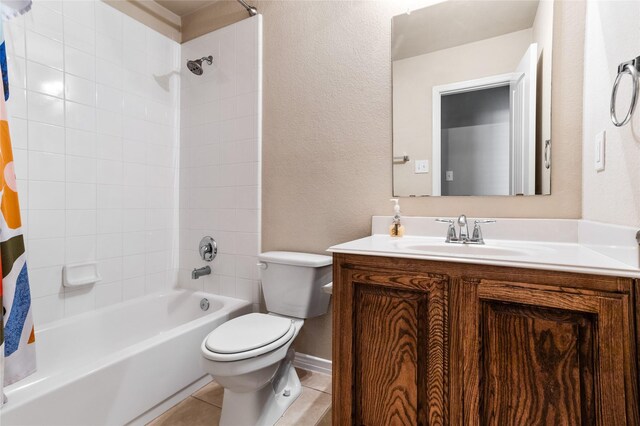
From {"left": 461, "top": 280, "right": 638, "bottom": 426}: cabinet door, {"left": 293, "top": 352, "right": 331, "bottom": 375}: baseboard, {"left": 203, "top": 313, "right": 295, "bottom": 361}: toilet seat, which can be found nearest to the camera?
{"left": 461, "top": 280, "right": 638, "bottom": 426}: cabinet door

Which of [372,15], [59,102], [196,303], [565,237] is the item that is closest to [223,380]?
[196,303]

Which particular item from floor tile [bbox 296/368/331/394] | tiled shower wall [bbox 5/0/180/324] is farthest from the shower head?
floor tile [bbox 296/368/331/394]

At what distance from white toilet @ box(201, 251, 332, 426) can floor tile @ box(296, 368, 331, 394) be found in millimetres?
108

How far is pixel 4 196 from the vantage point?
104 cm

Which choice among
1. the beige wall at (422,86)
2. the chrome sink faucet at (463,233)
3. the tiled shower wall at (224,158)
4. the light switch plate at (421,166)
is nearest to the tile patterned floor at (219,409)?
the tiled shower wall at (224,158)

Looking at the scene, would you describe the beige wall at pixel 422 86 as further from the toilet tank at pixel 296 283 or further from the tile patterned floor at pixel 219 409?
the tile patterned floor at pixel 219 409

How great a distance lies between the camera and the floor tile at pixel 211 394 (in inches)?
62.4

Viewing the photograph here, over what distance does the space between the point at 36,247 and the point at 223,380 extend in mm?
1236

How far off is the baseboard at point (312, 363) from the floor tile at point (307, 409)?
17 centimetres

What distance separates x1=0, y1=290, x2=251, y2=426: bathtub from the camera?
112cm

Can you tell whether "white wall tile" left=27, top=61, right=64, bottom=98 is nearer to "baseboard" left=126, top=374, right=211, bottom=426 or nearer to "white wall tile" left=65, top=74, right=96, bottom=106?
"white wall tile" left=65, top=74, right=96, bottom=106

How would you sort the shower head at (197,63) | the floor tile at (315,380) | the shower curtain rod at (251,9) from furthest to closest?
the shower head at (197,63)
the shower curtain rod at (251,9)
the floor tile at (315,380)

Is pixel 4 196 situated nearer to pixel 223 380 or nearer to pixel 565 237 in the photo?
pixel 223 380

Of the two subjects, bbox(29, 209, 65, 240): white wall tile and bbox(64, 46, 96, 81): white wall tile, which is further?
bbox(64, 46, 96, 81): white wall tile
